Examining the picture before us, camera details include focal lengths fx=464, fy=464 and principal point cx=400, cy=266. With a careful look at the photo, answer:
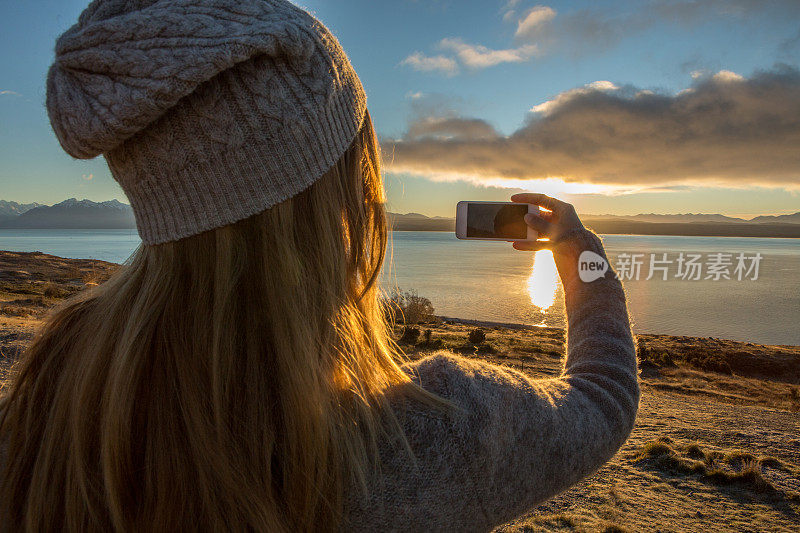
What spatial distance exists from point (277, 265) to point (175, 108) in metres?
0.33

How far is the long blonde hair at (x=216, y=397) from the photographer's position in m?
0.82

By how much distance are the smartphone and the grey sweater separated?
33.5 inches

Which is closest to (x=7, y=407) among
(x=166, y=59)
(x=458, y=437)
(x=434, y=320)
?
(x=166, y=59)

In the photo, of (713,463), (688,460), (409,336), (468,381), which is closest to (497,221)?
(468,381)

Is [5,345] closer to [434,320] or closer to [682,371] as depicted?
[682,371]

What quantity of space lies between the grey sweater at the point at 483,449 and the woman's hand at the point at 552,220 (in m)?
0.54

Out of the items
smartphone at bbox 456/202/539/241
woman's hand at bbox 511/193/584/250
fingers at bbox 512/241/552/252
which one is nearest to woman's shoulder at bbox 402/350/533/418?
woman's hand at bbox 511/193/584/250

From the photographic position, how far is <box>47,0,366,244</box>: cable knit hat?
2.61ft

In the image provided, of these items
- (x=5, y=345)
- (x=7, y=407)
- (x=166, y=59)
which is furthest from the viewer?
(x=5, y=345)

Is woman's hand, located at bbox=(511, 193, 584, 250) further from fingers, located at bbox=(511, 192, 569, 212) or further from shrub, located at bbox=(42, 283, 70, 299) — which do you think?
shrub, located at bbox=(42, 283, 70, 299)

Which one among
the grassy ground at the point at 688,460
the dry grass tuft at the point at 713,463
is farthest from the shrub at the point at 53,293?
the dry grass tuft at the point at 713,463

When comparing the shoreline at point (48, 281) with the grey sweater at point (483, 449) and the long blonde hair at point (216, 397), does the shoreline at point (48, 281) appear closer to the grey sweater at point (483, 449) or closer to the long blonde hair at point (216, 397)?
the long blonde hair at point (216, 397)

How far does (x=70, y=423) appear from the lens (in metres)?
0.90

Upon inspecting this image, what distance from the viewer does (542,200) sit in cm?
153
